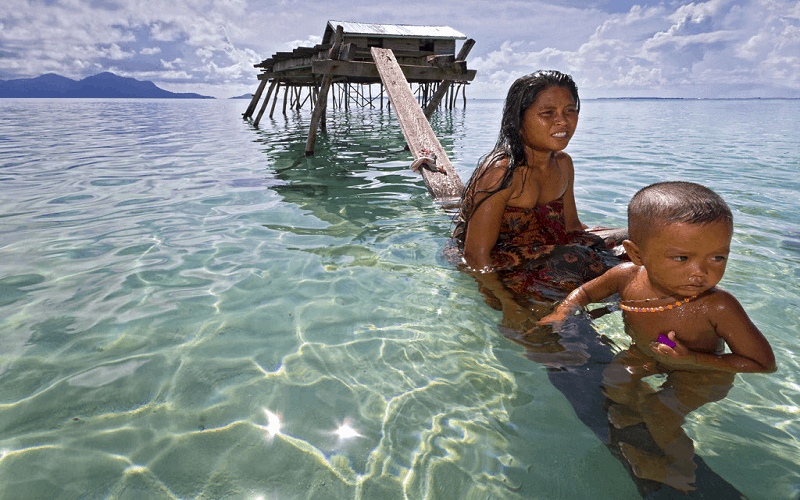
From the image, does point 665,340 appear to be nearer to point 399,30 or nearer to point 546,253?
point 546,253

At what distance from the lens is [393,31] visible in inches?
393

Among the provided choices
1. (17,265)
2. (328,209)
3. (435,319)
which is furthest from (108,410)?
(328,209)

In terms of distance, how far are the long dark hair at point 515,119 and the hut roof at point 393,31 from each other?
283 inches

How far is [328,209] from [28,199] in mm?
4102

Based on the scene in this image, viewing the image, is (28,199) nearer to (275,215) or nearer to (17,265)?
(17,265)

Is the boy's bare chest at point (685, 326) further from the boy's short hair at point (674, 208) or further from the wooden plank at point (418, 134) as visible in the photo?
the wooden plank at point (418, 134)

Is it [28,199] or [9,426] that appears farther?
[28,199]

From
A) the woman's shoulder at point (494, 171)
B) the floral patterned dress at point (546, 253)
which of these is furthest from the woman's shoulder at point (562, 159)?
the woman's shoulder at point (494, 171)

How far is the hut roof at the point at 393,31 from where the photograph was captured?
937 cm

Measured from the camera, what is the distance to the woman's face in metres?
2.71

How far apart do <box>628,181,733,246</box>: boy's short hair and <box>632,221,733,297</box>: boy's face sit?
0.03 m

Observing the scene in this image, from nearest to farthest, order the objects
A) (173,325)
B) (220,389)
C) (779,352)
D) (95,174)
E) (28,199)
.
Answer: (220,389) → (779,352) → (173,325) → (28,199) → (95,174)

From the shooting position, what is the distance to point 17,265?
3654 millimetres

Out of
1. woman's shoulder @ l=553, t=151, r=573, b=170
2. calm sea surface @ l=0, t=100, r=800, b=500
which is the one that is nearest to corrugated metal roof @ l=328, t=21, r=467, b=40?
calm sea surface @ l=0, t=100, r=800, b=500
